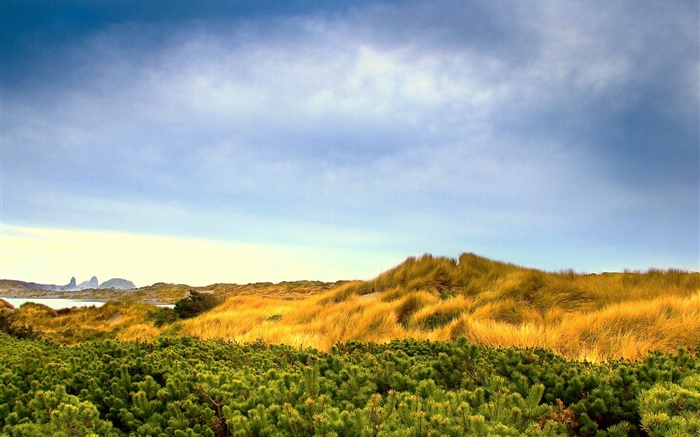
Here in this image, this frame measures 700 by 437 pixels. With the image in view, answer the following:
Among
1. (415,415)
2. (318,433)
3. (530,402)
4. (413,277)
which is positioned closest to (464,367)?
(530,402)

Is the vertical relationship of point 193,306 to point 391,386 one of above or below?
below

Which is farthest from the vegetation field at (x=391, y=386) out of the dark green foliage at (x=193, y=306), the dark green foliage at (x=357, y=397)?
the dark green foliage at (x=193, y=306)

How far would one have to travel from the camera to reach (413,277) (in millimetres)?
14891

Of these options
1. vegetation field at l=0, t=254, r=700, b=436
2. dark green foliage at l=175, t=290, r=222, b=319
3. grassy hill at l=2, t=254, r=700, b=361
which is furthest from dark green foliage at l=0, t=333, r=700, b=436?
dark green foliage at l=175, t=290, r=222, b=319

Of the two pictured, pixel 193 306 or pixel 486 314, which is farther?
pixel 193 306

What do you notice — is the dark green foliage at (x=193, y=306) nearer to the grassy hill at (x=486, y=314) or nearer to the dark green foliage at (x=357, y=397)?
the grassy hill at (x=486, y=314)

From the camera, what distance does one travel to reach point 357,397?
3.13m

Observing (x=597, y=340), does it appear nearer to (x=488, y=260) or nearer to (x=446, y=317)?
(x=446, y=317)

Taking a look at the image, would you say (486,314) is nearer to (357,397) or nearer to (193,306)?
(357,397)

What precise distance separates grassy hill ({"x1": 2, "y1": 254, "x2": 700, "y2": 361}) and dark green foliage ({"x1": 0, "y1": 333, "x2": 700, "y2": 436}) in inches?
52.9

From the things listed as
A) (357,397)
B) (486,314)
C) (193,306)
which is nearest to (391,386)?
(357,397)

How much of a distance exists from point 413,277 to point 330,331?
5.93 metres

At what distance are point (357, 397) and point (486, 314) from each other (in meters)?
6.85

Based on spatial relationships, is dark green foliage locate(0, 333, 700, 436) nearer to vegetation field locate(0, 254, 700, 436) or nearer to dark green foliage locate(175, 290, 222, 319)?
vegetation field locate(0, 254, 700, 436)
